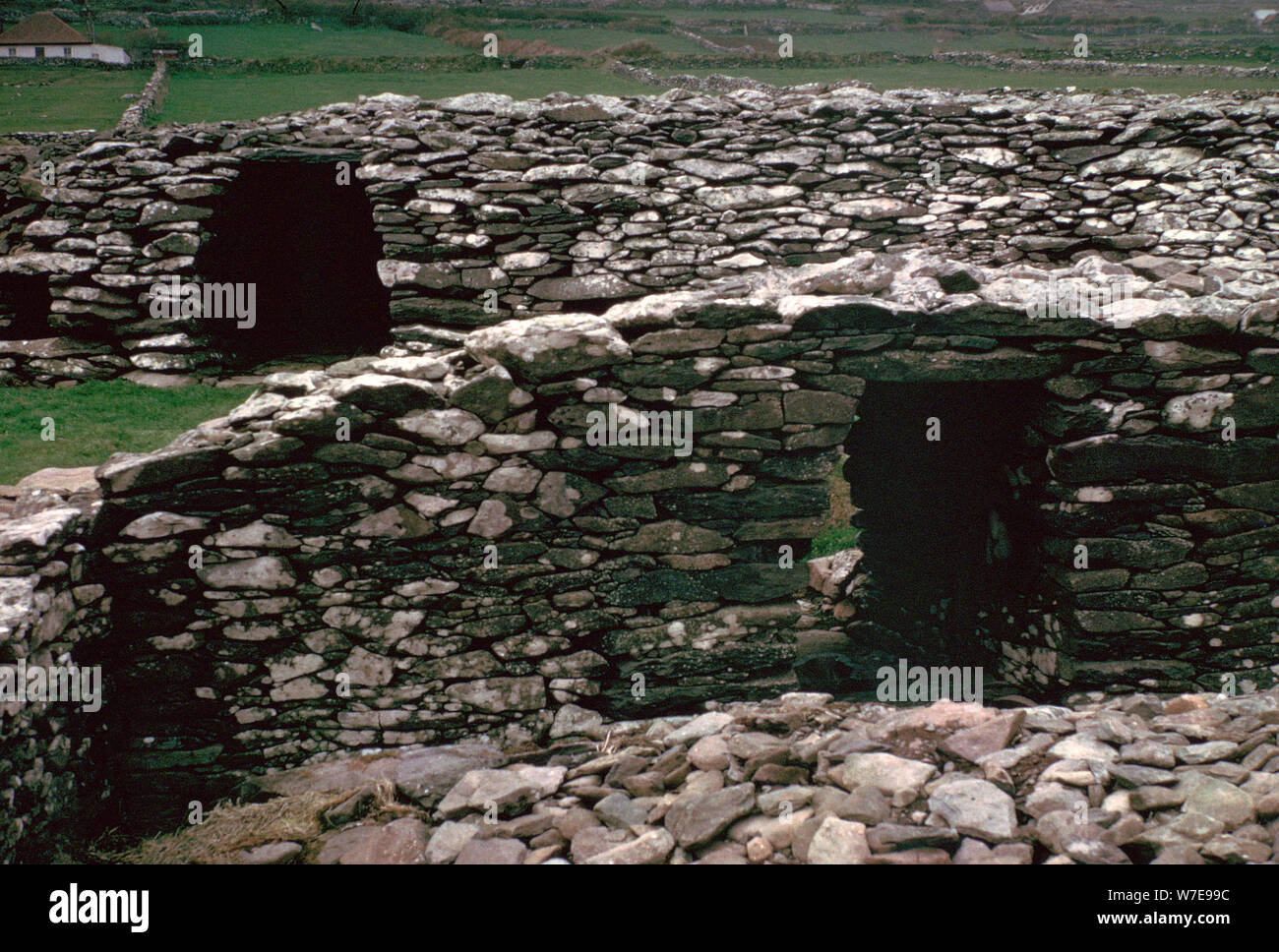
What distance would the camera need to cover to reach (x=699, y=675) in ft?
15.6

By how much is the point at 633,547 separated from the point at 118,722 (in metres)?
2.99

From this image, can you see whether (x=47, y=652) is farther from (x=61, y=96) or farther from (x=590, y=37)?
(x=590, y=37)

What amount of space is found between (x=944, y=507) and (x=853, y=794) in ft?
14.2

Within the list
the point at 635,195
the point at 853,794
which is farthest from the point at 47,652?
the point at 635,195

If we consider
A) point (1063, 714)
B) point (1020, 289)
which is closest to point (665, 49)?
point (1020, 289)

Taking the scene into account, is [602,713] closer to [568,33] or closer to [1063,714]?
[1063,714]

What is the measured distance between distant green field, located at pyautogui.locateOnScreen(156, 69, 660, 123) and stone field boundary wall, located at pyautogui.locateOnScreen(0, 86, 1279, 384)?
7281 mm

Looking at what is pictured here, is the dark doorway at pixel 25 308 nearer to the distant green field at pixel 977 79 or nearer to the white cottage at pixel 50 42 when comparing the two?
the white cottage at pixel 50 42

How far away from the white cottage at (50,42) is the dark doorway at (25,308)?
16.8 meters

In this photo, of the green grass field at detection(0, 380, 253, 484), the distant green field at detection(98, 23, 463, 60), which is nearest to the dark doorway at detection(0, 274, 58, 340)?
the green grass field at detection(0, 380, 253, 484)

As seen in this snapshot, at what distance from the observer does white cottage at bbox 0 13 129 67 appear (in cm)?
2073

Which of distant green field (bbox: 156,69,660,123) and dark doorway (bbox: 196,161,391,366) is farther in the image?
distant green field (bbox: 156,69,660,123)

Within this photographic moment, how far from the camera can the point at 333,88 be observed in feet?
60.1

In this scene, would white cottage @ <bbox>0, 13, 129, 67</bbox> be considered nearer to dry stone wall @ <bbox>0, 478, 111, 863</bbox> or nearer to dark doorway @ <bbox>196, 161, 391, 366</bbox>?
dark doorway @ <bbox>196, 161, 391, 366</bbox>
